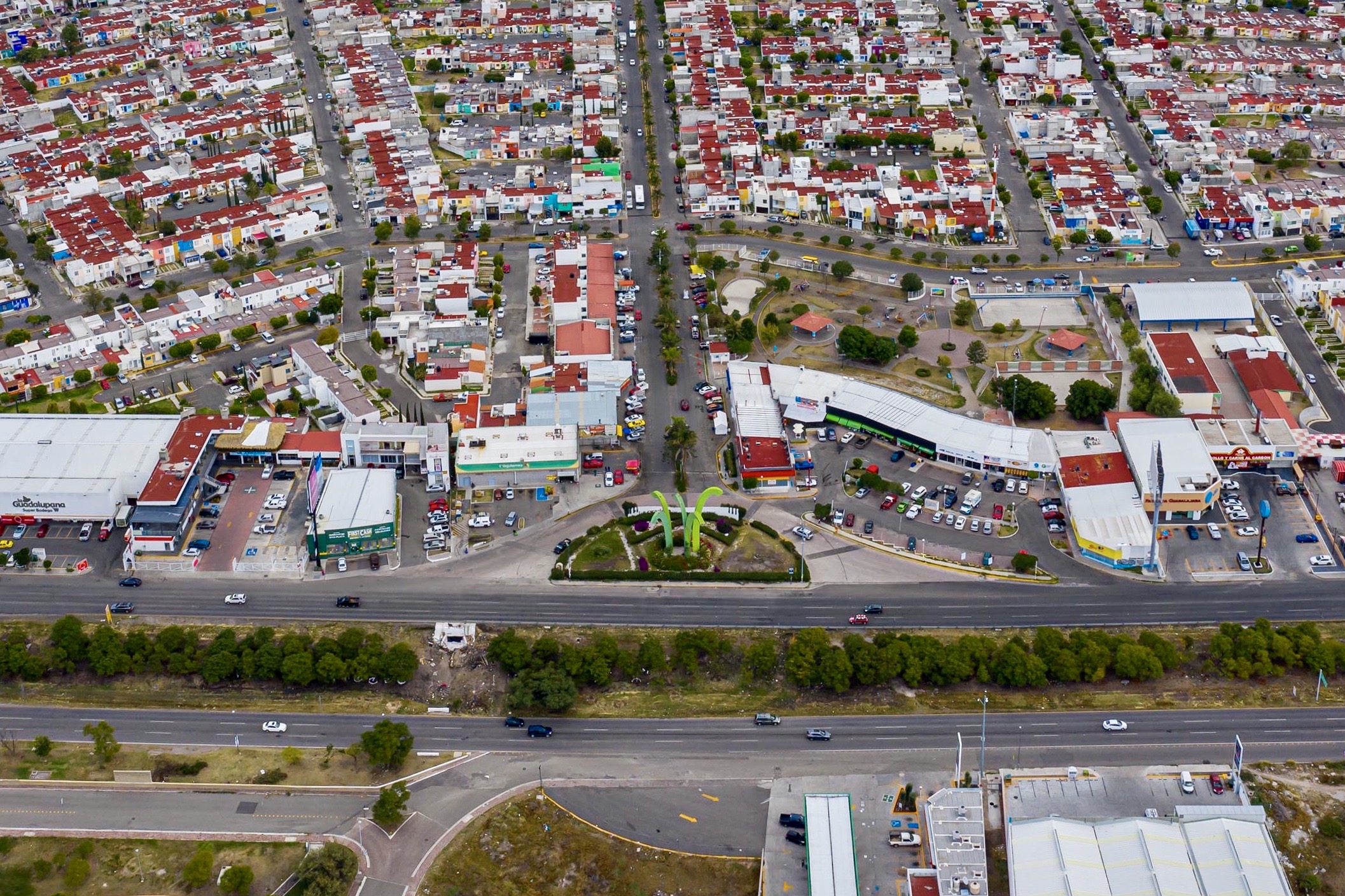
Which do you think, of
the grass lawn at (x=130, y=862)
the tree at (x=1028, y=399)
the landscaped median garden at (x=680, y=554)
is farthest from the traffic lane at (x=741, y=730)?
the tree at (x=1028, y=399)

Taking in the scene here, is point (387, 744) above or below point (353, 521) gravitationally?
below

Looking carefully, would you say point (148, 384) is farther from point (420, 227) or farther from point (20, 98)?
point (20, 98)

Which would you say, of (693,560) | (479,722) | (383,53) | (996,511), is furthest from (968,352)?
(383,53)

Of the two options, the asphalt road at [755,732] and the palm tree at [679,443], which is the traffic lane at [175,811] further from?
the palm tree at [679,443]

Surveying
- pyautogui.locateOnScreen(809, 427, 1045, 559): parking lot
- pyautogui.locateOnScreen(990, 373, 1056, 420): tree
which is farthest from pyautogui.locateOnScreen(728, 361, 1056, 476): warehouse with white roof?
pyautogui.locateOnScreen(990, 373, 1056, 420): tree

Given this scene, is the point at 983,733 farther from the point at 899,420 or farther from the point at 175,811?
the point at 175,811

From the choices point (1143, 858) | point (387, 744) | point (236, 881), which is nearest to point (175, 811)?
point (236, 881)
